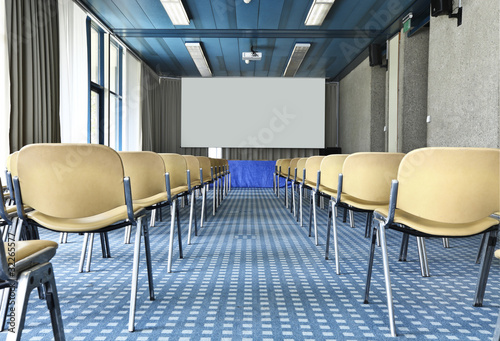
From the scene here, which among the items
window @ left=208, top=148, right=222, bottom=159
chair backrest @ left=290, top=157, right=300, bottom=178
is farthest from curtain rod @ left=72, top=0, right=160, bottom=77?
chair backrest @ left=290, top=157, right=300, bottom=178

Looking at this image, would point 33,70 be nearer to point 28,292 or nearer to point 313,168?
point 313,168

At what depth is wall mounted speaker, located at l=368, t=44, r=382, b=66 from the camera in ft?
25.9

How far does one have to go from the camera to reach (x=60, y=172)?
60.6 inches

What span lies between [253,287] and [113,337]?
0.83 meters

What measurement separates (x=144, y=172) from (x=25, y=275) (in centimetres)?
164

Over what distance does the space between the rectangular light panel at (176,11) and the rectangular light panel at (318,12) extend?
6.74 feet

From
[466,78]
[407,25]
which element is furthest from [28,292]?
[407,25]

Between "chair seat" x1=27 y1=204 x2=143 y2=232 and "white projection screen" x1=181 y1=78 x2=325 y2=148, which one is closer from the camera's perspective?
"chair seat" x1=27 y1=204 x2=143 y2=232

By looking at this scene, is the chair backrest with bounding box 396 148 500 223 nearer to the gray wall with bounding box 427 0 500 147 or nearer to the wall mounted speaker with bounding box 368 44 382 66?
the gray wall with bounding box 427 0 500 147

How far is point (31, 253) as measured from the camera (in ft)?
3.11

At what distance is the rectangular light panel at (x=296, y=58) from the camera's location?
8152mm

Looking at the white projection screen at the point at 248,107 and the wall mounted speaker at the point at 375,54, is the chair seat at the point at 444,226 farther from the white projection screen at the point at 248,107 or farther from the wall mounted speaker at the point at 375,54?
the white projection screen at the point at 248,107

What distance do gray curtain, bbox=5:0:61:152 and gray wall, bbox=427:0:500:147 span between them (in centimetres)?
509

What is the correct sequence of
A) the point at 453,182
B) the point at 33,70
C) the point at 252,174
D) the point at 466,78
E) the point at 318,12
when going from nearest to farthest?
the point at 453,182 → the point at 466,78 → the point at 33,70 → the point at 318,12 → the point at 252,174
